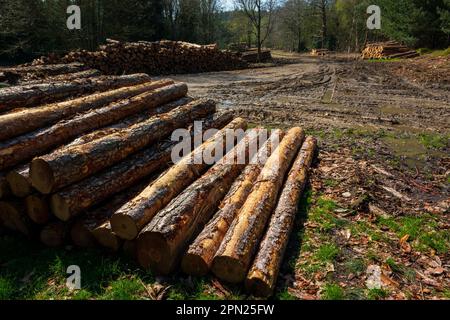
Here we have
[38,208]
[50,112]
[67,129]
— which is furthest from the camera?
[50,112]

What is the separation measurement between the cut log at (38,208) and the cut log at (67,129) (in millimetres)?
637

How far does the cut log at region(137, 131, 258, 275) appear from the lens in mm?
4047

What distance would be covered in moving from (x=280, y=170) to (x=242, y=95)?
28.0 ft

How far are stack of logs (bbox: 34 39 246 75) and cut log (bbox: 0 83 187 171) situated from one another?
1048 centimetres

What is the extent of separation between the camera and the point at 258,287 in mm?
3877

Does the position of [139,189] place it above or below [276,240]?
above

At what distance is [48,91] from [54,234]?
2.97m

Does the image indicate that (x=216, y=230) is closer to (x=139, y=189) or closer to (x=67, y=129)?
(x=139, y=189)

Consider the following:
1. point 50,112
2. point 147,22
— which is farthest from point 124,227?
point 147,22

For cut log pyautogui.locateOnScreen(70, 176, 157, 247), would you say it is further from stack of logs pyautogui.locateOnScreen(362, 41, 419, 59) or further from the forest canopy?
stack of logs pyautogui.locateOnScreen(362, 41, 419, 59)

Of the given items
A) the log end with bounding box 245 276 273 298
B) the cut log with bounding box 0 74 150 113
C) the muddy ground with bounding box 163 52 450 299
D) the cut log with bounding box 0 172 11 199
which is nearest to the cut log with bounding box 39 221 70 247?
the cut log with bounding box 0 172 11 199
